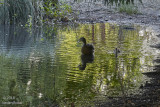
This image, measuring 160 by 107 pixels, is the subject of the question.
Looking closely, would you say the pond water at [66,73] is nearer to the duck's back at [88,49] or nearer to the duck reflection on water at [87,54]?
the duck reflection on water at [87,54]

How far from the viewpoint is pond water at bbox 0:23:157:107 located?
5.20 metres

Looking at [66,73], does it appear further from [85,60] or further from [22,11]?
[22,11]

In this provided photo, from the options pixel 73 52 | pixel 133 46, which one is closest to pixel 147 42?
pixel 133 46

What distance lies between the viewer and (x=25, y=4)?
17.3 meters

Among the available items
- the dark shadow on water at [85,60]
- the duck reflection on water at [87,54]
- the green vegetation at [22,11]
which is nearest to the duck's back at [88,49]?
the duck reflection on water at [87,54]

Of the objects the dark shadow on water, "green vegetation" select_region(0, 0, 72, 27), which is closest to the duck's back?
the dark shadow on water

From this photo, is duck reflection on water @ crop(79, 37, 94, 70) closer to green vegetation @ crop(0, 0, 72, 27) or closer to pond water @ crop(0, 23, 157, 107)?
pond water @ crop(0, 23, 157, 107)

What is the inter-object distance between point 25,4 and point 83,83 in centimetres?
1197

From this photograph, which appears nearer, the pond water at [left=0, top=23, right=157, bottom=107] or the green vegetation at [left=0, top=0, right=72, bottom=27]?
the pond water at [left=0, top=23, right=157, bottom=107]

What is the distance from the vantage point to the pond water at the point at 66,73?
520 cm

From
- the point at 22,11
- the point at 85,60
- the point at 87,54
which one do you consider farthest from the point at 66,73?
the point at 22,11

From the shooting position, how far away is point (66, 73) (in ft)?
22.5

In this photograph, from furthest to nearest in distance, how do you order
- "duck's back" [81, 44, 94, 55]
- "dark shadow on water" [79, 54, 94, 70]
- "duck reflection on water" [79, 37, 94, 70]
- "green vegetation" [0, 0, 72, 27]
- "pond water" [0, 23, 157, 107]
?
"green vegetation" [0, 0, 72, 27]
"duck's back" [81, 44, 94, 55]
"duck reflection on water" [79, 37, 94, 70]
"dark shadow on water" [79, 54, 94, 70]
"pond water" [0, 23, 157, 107]

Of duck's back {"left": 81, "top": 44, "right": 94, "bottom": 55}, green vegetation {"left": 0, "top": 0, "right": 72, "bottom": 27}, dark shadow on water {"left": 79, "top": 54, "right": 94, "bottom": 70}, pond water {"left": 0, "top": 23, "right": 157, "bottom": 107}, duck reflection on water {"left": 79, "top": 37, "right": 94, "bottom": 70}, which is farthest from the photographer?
green vegetation {"left": 0, "top": 0, "right": 72, "bottom": 27}
